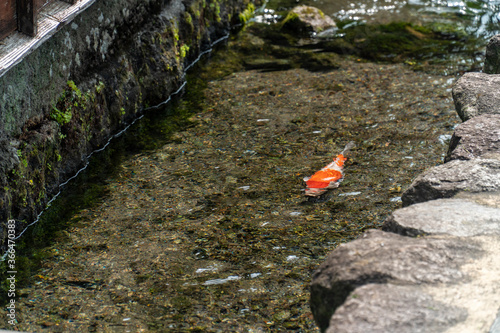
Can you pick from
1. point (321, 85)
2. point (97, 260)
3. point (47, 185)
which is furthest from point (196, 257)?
point (321, 85)

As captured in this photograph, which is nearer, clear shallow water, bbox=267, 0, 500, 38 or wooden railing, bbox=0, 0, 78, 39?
wooden railing, bbox=0, 0, 78, 39

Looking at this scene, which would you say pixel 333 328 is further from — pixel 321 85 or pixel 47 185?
pixel 321 85

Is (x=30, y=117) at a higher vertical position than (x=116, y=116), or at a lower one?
higher

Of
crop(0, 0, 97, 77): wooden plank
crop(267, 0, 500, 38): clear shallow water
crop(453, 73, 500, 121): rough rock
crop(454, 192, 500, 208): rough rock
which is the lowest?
crop(267, 0, 500, 38): clear shallow water

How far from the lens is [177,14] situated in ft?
22.6

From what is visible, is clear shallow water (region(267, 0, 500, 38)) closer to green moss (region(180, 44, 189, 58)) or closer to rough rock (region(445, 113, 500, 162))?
green moss (region(180, 44, 189, 58))

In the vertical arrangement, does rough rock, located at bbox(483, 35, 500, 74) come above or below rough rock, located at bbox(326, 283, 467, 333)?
above

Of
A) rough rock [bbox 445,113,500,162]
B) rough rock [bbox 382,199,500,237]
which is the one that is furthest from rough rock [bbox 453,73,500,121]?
rough rock [bbox 382,199,500,237]

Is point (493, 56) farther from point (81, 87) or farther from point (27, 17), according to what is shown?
point (27, 17)

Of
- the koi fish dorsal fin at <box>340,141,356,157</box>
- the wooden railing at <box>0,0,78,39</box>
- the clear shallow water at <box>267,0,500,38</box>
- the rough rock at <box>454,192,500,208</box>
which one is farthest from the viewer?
the clear shallow water at <box>267,0,500,38</box>

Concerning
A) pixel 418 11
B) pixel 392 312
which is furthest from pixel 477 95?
pixel 418 11

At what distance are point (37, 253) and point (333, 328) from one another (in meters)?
2.54

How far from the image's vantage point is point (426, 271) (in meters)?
2.36

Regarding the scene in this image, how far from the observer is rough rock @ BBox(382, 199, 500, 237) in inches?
104
